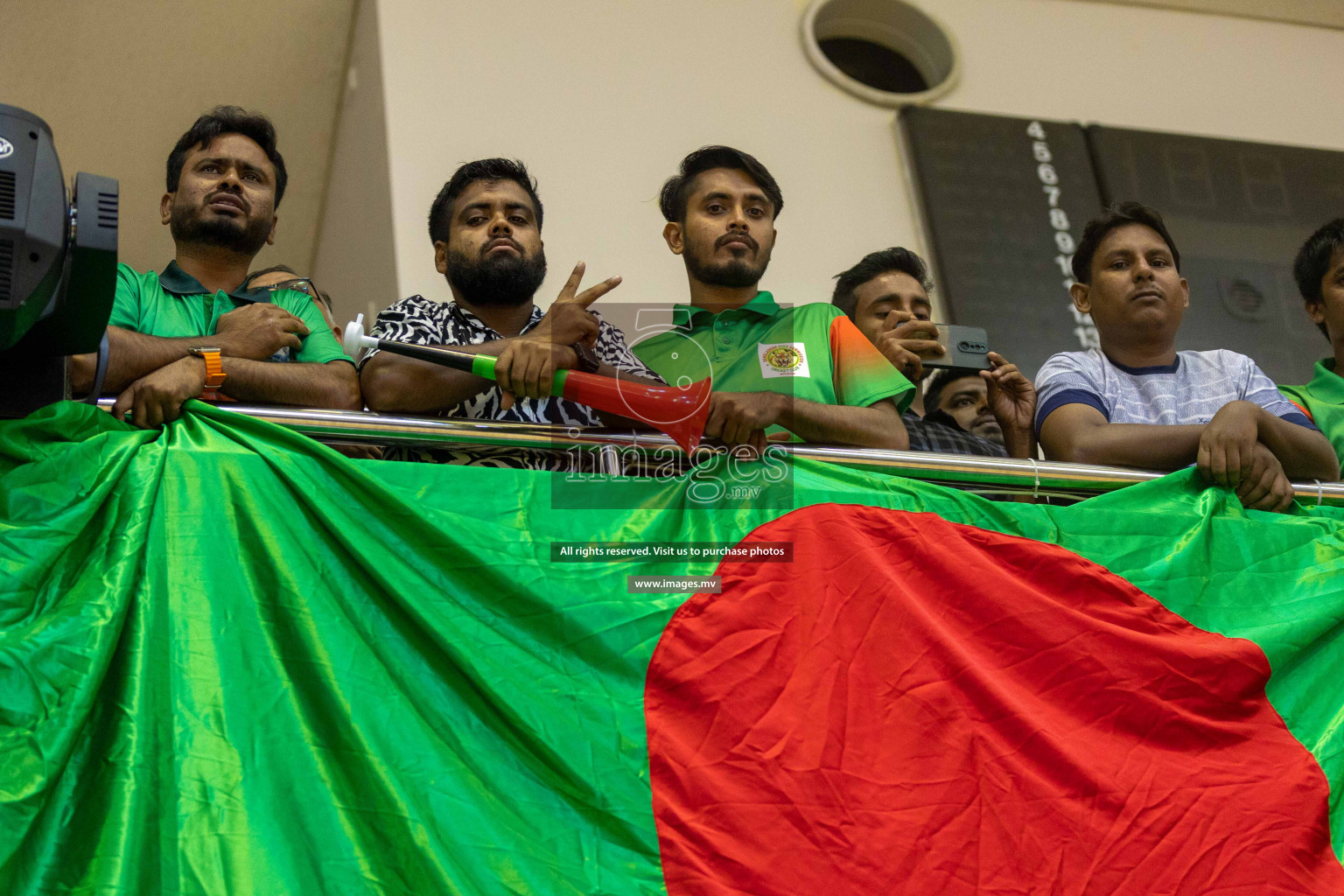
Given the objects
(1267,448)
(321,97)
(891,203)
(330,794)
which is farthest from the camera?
(321,97)

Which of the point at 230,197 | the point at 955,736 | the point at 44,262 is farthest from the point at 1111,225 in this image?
the point at 44,262

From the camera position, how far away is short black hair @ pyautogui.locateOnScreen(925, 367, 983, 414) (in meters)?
2.85

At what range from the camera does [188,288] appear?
2156 millimetres

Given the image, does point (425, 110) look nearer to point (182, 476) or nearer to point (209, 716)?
point (182, 476)

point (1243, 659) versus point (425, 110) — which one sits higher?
point (425, 110)

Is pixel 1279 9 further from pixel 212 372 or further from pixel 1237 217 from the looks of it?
pixel 212 372

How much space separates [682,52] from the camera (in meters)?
3.84

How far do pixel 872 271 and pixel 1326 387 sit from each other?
0.95 metres

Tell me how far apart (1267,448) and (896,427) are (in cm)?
58

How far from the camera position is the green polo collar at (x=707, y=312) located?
7.34 feet

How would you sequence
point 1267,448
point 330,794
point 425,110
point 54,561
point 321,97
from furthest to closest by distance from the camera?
point 321,97
point 425,110
point 1267,448
point 54,561
point 330,794

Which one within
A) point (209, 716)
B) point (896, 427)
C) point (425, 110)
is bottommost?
point (209, 716)

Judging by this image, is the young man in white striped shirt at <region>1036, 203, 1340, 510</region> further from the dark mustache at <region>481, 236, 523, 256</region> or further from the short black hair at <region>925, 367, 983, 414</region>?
the dark mustache at <region>481, 236, 523, 256</region>

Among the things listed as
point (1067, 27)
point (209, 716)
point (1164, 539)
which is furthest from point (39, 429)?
point (1067, 27)
